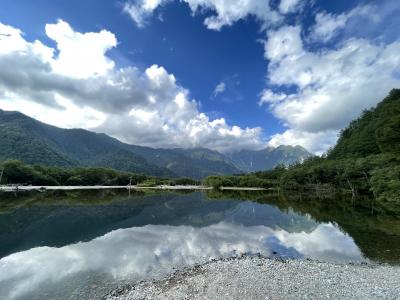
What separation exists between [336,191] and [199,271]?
110m

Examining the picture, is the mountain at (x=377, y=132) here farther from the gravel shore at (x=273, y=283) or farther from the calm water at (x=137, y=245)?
the gravel shore at (x=273, y=283)

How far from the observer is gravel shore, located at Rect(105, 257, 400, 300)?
46.4 feet

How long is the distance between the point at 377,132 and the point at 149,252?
80165mm

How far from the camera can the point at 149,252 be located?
25516 millimetres

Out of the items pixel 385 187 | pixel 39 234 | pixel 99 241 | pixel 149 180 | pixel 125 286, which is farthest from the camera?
pixel 149 180

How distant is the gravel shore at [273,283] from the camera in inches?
556

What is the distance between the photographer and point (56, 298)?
14.9m

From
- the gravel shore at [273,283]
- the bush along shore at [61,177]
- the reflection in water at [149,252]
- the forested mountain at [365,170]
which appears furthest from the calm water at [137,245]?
the bush along shore at [61,177]

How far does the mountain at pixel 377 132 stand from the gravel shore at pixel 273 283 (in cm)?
6211

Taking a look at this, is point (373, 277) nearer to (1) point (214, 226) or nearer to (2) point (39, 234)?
(1) point (214, 226)

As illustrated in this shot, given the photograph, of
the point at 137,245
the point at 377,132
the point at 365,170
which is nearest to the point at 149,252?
the point at 137,245

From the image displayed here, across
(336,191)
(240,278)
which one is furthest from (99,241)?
(336,191)

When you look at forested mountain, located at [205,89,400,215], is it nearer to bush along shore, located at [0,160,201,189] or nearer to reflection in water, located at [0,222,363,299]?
reflection in water, located at [0,222,363,299]

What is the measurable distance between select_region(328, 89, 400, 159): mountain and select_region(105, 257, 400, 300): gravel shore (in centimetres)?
6211
